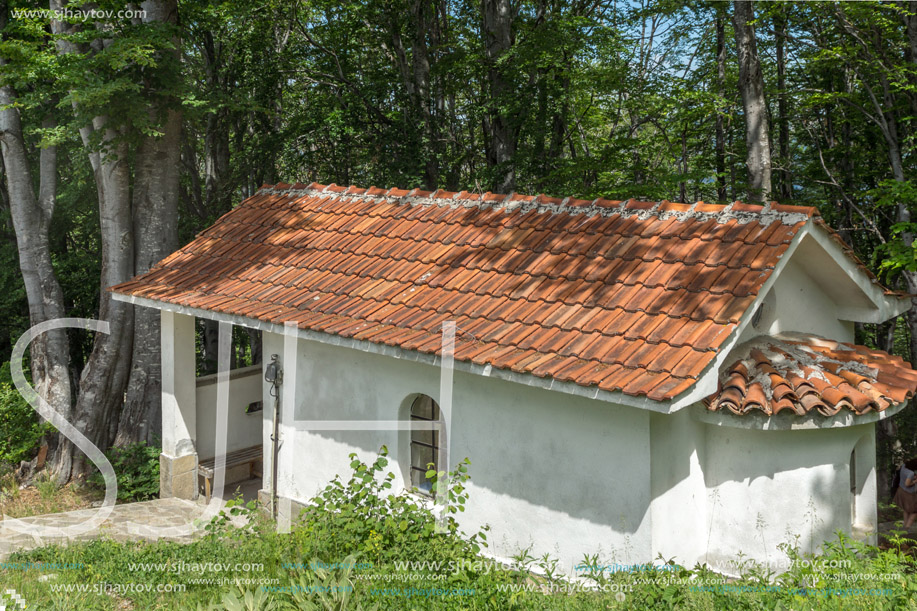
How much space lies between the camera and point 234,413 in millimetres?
12258

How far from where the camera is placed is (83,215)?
20.9 metres

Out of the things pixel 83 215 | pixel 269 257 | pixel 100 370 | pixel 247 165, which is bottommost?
pixel 100 370

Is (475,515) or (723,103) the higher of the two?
(723,103)

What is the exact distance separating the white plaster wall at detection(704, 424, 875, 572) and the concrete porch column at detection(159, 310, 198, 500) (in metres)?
7.78

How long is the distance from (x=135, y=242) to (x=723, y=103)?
11.5m

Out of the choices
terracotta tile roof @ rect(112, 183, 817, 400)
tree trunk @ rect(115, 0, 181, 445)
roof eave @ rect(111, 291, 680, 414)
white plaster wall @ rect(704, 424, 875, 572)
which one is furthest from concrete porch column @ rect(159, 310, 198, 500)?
white plaster wall @ rect(704, 424, 875, 572)

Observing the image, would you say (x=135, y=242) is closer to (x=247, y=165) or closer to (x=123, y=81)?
(x=123, y=81)

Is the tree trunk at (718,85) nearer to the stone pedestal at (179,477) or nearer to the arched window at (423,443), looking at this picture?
the arched window at (423,443)

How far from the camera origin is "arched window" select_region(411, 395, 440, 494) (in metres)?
8.27

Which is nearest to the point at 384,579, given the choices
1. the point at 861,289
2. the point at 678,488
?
the point at 678,488

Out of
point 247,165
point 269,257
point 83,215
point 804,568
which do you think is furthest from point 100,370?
point 804,568

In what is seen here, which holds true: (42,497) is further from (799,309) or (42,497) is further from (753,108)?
(753,108)

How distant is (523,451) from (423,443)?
1653mm

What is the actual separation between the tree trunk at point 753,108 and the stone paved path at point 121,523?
10576 mm
